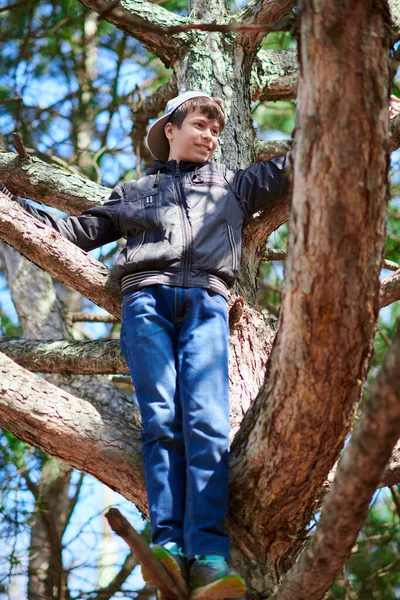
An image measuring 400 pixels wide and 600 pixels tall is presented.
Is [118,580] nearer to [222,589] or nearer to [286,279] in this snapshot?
[222,589]

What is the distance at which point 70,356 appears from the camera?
350 cm

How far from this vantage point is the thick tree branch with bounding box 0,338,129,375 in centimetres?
341

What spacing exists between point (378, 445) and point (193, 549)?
0.80 metres

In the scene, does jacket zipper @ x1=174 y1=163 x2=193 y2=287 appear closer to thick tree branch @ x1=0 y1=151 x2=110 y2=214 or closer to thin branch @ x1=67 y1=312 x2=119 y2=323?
thick tree branch @ x1=0 y1=151 x2=110 y2=214

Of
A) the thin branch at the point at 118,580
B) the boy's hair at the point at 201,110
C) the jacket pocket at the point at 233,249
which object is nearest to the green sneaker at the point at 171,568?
the jacket pocket at the point at 233,249

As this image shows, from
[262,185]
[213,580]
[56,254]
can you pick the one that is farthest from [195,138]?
[213,580]

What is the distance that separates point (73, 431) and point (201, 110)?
1.41 m

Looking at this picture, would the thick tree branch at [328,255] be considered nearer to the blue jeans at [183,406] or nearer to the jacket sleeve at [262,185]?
the blue jeans at [183,406]

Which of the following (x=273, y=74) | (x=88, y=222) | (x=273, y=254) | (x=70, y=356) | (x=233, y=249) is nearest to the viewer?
(x=233, y=249)

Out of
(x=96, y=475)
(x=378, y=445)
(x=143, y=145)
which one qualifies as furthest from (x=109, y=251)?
(x=378, y=445)

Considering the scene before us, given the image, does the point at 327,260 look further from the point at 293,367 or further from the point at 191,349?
the point at 191,349

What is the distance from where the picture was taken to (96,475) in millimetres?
2660

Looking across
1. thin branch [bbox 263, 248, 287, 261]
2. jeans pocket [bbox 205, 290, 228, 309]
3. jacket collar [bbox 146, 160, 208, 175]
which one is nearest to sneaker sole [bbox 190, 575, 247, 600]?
jeans pocket [bbox 205, 290, 228, 309]

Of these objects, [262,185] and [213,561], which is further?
[262,185]
